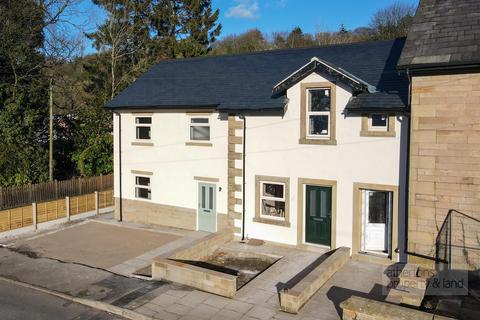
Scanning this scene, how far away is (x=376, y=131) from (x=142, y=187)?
36.0 ft

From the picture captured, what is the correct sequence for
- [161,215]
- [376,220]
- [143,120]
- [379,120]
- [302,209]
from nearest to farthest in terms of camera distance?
[379,120], [376,220], [302,209], [161,215], [143,120]

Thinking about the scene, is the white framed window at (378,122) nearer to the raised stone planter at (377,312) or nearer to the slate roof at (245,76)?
the slate roof at (245,76)

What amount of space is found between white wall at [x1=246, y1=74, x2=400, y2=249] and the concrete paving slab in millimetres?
4151

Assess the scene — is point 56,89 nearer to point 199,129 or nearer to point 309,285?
point 199,129

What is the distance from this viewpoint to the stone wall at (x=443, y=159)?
1158 cm

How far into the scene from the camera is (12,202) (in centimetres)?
1828

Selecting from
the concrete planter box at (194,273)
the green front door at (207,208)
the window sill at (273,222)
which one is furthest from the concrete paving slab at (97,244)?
the window sill at (273,222)

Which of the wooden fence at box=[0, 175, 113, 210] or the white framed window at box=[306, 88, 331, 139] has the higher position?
the white framed window at box=[306, 88, 331, 139]

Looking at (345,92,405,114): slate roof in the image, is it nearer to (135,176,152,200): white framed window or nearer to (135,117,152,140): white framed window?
(135,117,152,140): white framed window

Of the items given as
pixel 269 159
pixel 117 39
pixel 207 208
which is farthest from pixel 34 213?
pixel 117 39

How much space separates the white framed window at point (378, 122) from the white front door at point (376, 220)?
2.03 m

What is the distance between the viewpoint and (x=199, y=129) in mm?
18203

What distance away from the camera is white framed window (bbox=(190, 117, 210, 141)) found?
18.0 meters

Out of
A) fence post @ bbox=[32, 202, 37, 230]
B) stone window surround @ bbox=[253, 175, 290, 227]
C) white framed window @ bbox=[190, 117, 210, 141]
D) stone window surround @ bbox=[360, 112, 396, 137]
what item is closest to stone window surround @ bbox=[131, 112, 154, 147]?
white framed window @ bbox=[190, 117, 210, 141]
